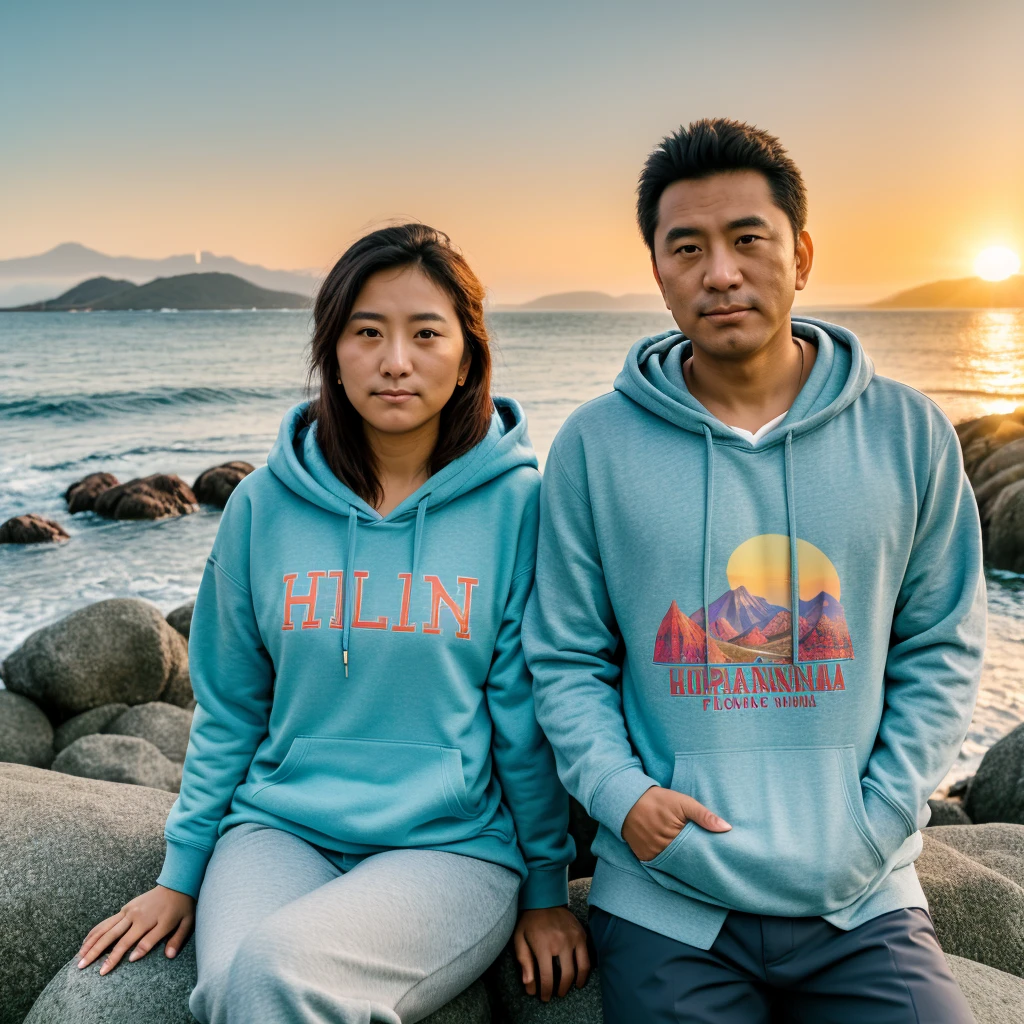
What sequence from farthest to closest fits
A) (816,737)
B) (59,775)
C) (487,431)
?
(59,775) → (487,431) → (816,737)

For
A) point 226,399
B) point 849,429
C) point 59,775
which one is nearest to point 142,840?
point 59,775

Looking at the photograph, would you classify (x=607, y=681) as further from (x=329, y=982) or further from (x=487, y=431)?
(x=329, y=982)

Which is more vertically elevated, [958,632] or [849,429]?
[849,429]

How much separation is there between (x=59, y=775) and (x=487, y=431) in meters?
2.40

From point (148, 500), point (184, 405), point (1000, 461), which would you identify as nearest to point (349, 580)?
point (1000, 461)

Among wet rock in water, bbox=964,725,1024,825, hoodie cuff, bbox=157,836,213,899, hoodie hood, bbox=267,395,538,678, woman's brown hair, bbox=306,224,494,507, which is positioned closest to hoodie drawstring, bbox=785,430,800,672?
hoodie hood, bbox=267,395,538,678

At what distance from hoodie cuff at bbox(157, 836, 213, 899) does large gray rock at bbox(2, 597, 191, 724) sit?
3980 millimetres

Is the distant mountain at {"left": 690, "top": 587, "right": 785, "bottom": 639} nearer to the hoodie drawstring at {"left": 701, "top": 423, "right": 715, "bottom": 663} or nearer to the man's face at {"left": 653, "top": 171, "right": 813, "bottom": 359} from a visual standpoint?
the hoodie drawstring at {"left": 701, "top": 423, "right": 715, "bottom": 663}

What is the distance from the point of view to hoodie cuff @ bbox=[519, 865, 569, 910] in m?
2.60

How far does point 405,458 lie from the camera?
280 cm

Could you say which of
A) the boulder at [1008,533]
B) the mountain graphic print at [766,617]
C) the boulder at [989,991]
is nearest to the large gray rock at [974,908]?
the boulder at [989,991]

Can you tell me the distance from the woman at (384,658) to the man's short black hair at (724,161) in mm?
630

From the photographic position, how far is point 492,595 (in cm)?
260

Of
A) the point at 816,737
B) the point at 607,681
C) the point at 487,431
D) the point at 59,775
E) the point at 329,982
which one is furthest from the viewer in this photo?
the point at 59,775
